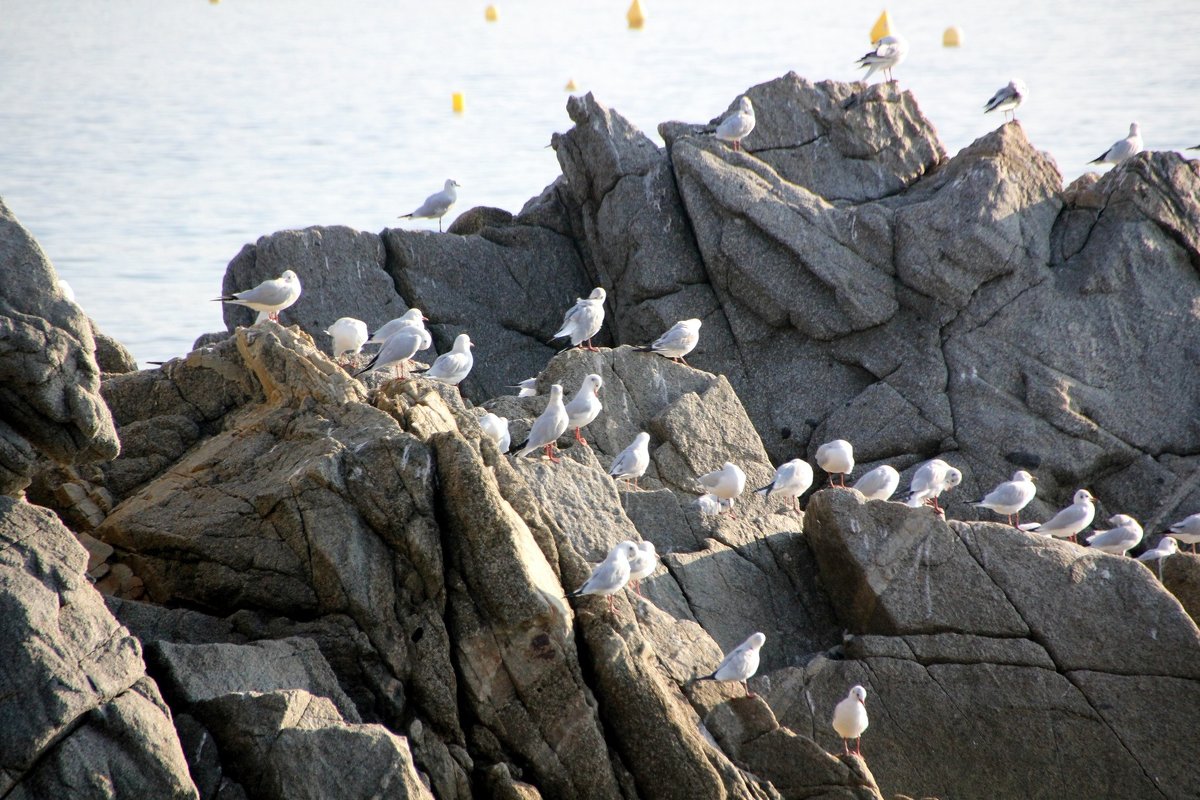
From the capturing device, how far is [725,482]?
12.5 m

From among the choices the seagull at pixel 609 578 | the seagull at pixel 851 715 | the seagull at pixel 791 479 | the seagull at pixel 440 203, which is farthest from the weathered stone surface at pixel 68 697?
the seagull at pixel 440 203

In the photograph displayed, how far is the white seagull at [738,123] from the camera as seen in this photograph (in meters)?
16.6

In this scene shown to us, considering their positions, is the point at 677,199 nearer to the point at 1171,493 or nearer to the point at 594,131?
the point at 594,131

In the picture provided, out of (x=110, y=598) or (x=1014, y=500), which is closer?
(x=110, y=598)

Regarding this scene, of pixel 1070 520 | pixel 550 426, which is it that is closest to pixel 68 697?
pixel 550 426

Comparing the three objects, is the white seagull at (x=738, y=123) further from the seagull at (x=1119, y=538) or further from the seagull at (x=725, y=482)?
the seagull at (x=1119, y=538)

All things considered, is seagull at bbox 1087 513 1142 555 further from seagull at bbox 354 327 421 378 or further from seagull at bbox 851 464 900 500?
seagull at bbox 354 327 421 378

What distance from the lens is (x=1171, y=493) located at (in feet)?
49.8

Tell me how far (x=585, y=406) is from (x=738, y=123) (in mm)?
5383

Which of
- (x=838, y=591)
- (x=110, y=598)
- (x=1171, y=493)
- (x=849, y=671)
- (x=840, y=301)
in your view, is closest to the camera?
(x=110, y=598)

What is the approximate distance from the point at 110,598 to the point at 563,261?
1048 centimetres

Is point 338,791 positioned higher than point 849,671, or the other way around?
point 338,791

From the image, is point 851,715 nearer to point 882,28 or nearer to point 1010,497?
point 1010,497

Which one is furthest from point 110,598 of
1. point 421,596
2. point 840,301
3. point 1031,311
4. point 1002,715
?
point 1031,311
